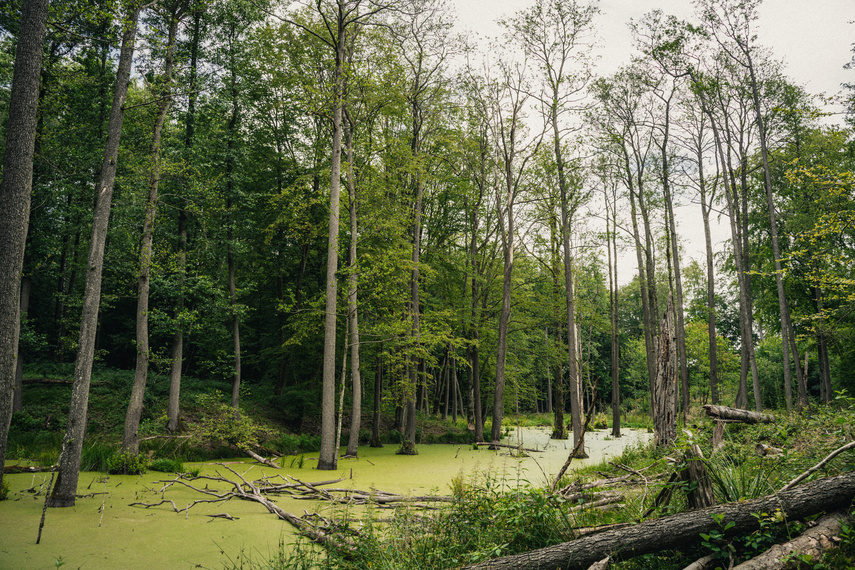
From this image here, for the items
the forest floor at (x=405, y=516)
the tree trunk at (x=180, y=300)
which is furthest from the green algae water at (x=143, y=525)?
the tree trunk at (x=180, y=300)

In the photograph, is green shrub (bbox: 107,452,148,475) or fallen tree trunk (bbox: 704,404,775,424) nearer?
fallen tree trunk (bbox: 704,404,775,424)

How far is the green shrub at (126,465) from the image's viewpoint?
833 cm

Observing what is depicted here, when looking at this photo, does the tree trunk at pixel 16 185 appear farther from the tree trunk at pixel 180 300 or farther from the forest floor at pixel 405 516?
the tree trunk at pixel 180 300

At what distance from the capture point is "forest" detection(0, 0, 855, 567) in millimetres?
10508

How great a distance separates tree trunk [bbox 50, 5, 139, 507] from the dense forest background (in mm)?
801

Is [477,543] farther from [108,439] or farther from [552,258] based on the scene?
[552,258]

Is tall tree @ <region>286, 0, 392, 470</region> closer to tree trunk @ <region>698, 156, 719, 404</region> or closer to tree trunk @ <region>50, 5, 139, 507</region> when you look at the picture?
tree trunk @ <region>50, 5, 139, 507</region>

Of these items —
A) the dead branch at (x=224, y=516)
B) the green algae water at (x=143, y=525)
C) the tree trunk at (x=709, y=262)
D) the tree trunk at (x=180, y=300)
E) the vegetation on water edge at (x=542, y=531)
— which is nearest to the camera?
the vegetation on water edge at (x=542, y=531)

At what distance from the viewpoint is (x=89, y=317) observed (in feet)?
21.7

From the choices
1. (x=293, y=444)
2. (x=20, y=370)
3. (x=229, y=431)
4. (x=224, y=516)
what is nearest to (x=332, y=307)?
(x=229, y=431)

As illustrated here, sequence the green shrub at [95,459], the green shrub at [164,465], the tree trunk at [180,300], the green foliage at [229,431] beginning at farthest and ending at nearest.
Result: the tree trunk at [180,300] < the green foliage at [229,431] < the green shrub at [164,465] < the green shrub at [95,459]

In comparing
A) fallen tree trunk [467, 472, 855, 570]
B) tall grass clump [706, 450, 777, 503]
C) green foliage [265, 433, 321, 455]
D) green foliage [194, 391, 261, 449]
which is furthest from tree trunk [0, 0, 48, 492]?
green foliage [265, 433, 321, 455]

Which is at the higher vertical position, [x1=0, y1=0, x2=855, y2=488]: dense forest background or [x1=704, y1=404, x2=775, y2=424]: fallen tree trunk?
[x1=0, y1=0, x2=855, y2=488]: dense forest background

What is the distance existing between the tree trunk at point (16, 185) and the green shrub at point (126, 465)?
3.80 m
